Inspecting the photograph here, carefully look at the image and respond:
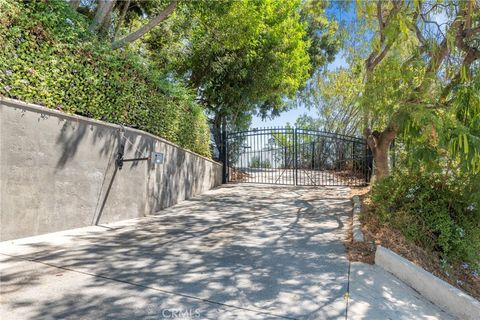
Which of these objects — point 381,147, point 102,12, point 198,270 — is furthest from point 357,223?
point 102,12

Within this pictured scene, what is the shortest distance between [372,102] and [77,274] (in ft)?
15.8

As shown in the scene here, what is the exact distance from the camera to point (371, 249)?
16.0 feet

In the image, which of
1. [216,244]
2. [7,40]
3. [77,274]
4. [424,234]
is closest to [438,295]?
[424,234]

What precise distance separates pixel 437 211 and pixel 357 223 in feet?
4.41

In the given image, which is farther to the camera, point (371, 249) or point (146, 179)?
point (146, 179)

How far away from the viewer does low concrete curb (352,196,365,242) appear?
5334mm

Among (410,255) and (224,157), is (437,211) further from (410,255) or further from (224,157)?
(224,157)

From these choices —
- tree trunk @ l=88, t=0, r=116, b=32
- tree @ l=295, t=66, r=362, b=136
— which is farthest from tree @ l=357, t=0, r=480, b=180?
tree @ l=295, t=66, r=362, b=136

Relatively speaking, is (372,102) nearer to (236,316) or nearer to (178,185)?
(236,316)

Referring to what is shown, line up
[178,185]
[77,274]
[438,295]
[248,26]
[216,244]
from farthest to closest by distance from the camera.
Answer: [248,26], [178,185], [216,244], [438,295], [77,274]

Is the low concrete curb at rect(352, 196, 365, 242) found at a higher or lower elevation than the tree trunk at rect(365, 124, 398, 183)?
lower

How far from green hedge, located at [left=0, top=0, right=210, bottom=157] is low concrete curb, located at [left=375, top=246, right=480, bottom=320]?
5045 millimetres

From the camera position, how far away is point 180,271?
3816 mm

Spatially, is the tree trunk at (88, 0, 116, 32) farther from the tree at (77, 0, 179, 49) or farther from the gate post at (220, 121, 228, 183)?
the gate post at (220, 121, 228, 183)
